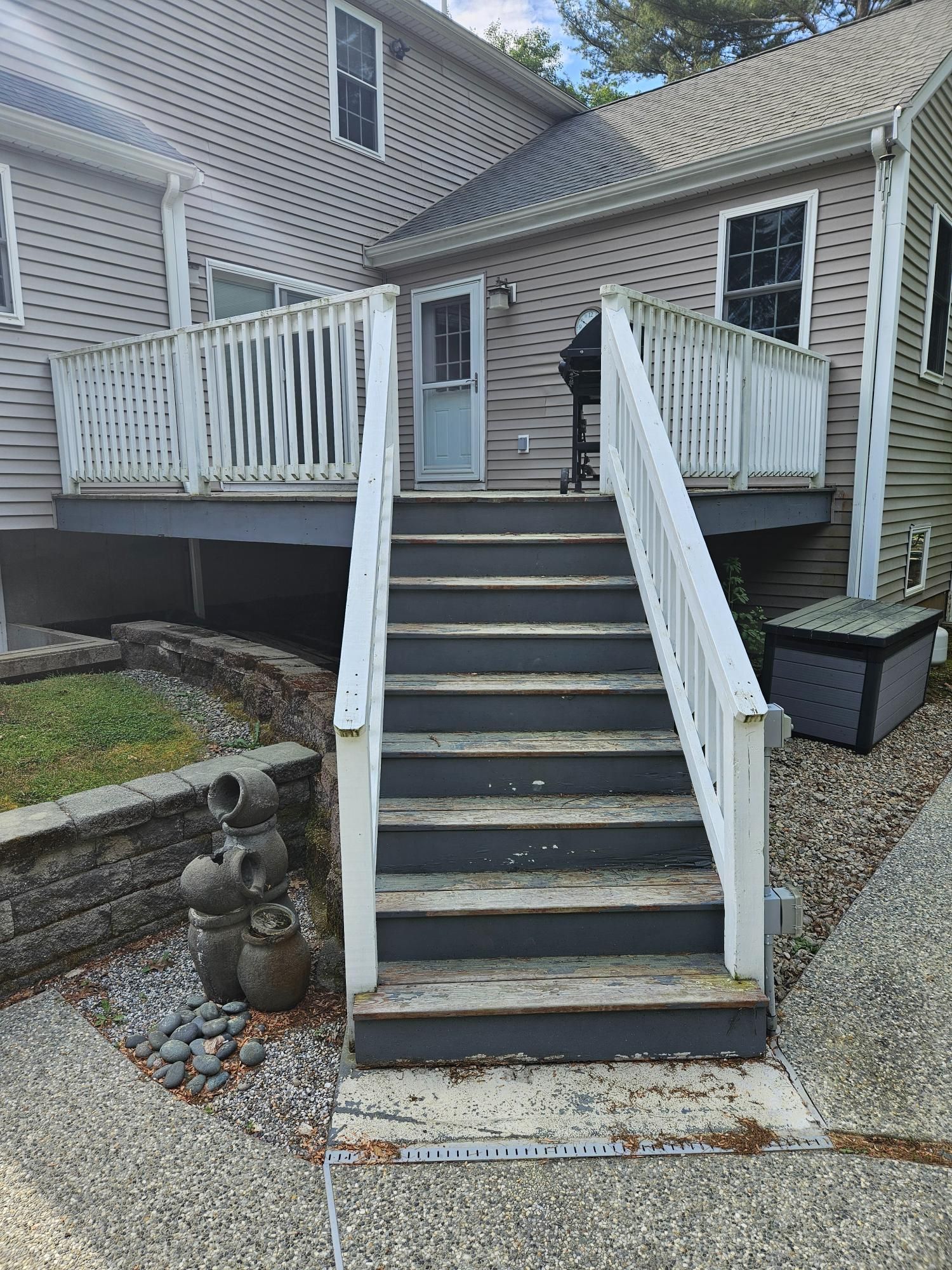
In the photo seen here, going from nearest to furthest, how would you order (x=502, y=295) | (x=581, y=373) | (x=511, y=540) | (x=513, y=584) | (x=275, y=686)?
(x=513, y=584) < (x=511, y=540) < (x=275, y=686) < (x=581, y=373) < (x=502, y=295)

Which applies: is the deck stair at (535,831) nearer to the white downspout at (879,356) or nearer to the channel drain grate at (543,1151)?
the channel drain grate at (543,1151)

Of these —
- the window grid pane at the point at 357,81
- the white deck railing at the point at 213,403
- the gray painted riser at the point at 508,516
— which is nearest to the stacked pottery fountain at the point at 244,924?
the gray painted riser at the point at 508,516

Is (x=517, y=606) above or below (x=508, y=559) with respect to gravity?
below

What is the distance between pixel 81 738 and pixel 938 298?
7462 millimetres

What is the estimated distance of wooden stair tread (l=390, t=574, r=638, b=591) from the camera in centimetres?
353

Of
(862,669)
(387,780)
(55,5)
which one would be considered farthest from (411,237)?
(387,780)

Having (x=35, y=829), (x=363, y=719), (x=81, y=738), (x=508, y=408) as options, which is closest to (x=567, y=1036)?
(x=363, y=719)

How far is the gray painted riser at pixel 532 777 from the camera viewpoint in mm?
2906

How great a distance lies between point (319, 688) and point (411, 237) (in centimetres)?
599

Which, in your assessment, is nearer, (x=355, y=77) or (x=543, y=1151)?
(x=543, y=1151)

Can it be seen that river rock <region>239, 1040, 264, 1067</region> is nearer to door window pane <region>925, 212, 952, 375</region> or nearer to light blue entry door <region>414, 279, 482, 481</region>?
light blue entry door <region>414, 279, 482, 481</region>

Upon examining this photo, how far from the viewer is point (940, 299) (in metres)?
7.14

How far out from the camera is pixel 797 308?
6359 mm

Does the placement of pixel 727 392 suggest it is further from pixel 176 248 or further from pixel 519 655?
pixel 176 248
